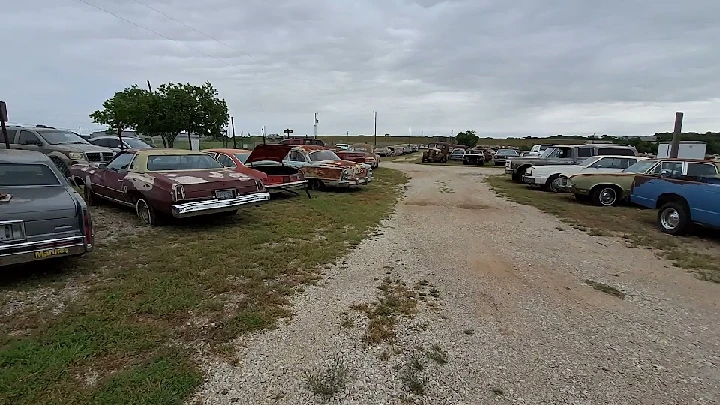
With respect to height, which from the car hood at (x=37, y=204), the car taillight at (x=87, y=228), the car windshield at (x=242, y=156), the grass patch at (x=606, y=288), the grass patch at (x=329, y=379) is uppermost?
the car windshield at (x=242, y=156)

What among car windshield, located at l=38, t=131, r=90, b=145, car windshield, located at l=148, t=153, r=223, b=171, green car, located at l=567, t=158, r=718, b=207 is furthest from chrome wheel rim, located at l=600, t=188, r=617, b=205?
car windshield, located at l=38, t=131, r=90, b=145

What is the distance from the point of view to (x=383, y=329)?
3.88 metres

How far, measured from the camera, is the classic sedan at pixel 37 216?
174 inches

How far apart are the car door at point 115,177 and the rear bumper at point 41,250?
11.2ft

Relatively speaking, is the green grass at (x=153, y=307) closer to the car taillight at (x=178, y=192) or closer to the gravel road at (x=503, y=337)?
the gravel road at (x=503, y=337)

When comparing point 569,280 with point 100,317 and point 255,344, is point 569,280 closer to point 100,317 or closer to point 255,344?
point 255,344

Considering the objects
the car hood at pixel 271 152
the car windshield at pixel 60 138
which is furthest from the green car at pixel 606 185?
the car windshield at pixel 60 138

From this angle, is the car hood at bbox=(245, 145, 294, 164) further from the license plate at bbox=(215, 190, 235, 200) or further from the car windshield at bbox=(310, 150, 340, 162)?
the license plate at bbox=(215, 190, 235, 200)

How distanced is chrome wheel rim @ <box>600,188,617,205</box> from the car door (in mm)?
12368

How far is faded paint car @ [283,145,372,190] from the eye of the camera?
13.1 m

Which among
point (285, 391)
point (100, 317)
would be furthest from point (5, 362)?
point (285, 391)

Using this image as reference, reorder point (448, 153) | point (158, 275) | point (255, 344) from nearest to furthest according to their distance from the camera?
point (255, 344)
point (158, 275)
point (448, 153)

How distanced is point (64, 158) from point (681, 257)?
51.8ft

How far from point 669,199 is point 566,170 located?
6330 mm
